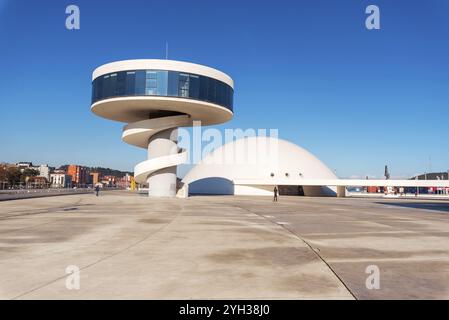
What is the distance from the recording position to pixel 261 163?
254 ft

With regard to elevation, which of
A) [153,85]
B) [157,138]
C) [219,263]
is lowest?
[219,263]

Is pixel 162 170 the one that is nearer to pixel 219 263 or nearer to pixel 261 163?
pixel 261 163

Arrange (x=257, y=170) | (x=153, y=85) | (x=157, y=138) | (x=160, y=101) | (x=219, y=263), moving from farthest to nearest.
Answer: (x=257, y=170)
(x=157, y=138)
(x=160, y=101)
(x=153, y=85)
(x=219, y=263)

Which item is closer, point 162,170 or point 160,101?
point 160,101

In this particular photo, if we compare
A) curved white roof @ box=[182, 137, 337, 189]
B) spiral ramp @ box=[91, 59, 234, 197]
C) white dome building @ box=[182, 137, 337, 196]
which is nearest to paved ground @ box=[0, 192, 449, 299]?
spiral ramp @ box=[91, 59, 234, 197]

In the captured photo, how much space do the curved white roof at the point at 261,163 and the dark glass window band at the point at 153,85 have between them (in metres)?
30.3

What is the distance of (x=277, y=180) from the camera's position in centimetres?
6981

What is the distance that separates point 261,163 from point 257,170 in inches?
88.6

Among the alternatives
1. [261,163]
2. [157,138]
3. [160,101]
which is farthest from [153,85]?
[261,163]

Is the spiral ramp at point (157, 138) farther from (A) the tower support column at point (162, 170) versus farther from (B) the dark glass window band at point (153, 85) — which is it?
(B) the dark glass window band at point (153, 85)

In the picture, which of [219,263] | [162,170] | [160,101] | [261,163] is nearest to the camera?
[219,263]
